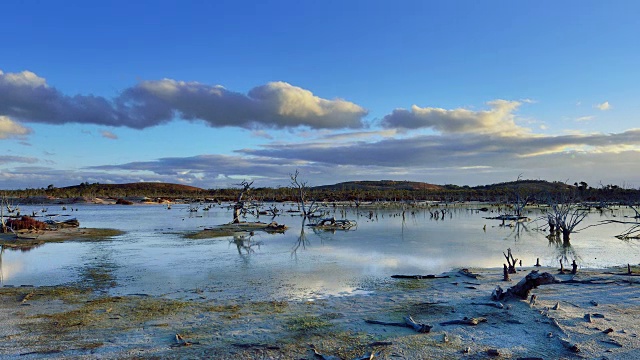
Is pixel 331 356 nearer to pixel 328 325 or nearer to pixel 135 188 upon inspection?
pixel 328 325

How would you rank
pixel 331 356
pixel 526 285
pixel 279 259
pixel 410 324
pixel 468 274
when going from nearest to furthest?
pixel 331 356, pixel 410 324, pixel 526 285, pixel 468 274, pixel 279 259

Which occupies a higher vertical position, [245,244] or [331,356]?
[331,356]

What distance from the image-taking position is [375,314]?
33.0ft

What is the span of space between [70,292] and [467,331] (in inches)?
409

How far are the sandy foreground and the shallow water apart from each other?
163 cm

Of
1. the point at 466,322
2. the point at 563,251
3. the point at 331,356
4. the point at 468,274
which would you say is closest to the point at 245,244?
the point at 468,274

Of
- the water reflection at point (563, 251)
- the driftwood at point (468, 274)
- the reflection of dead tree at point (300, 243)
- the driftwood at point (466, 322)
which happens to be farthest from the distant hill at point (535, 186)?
the driftwood at point (466, 322)

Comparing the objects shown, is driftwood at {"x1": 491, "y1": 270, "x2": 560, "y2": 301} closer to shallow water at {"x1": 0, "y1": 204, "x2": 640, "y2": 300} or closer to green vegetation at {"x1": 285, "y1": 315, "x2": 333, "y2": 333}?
shallow water at {"x1": 0, "y1": 204, "x2": 640, "y2": 300}

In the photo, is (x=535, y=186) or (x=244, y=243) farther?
(x=535, y=186)

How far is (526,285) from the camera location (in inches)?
423

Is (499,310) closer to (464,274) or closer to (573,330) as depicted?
(573,330)

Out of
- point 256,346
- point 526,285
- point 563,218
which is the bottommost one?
point 256,346

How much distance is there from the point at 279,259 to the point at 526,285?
11.0 meters

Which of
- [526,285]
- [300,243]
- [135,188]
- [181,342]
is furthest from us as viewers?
[135,188]
